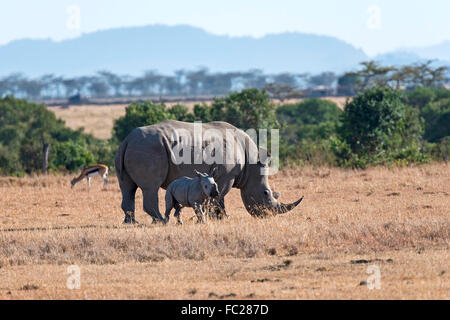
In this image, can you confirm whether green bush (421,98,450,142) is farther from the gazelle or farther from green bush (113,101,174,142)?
the gazelle

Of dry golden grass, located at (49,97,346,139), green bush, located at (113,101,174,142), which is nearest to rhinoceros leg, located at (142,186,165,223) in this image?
green bush, located at (113,101,174,142)

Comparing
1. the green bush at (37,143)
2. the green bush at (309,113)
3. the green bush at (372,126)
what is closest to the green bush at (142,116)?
the green bush at (37,143)

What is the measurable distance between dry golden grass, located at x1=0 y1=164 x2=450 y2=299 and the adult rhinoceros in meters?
0.50

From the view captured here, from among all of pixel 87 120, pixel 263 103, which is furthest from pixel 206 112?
pixel 87 120

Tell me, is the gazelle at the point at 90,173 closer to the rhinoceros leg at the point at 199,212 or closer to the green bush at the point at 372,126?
the green bush at the point at 372,126

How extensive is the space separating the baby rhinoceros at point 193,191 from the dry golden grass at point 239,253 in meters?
0.48

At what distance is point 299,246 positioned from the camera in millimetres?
14211

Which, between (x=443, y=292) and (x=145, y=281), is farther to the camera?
(x=145, y=281)

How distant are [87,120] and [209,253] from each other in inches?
3219

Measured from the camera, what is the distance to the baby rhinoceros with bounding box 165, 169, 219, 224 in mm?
15734

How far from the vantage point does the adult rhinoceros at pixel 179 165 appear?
1698 centimetres

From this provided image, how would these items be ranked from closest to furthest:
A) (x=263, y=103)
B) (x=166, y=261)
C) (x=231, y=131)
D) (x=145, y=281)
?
1. (x=145, y=281)
2. (x=166, y=261)
3. (x=231, y=131)
4. (x=263, y=103)
